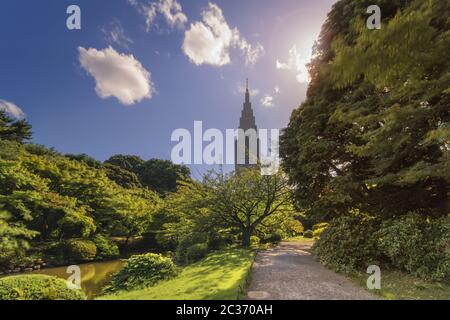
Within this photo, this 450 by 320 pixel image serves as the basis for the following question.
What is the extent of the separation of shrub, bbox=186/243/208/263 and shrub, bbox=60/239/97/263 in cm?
784

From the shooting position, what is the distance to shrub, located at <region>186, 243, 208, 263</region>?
58.6 feet

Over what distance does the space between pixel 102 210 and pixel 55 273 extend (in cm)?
839

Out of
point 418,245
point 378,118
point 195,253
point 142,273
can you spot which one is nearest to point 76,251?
point 195,253

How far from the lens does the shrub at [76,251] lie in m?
20.2

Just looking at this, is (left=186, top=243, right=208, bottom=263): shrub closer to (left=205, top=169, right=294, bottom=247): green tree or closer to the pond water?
(left=205, top=169, right=294, bottom=247): green tree

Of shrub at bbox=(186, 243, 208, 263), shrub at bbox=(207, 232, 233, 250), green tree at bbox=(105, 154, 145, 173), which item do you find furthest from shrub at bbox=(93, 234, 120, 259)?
green tree at bbox=(105, 154, 145, 173)

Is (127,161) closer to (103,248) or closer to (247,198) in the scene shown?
(103,248)

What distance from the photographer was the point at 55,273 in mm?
17219

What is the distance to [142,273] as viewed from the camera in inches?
461

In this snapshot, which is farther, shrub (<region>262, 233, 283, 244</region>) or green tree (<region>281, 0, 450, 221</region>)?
shrub (<region>262, 233, 283, 244</region>)

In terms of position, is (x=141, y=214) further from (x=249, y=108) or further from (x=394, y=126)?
(x=249, y=108)

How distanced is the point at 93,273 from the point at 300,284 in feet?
47.1
